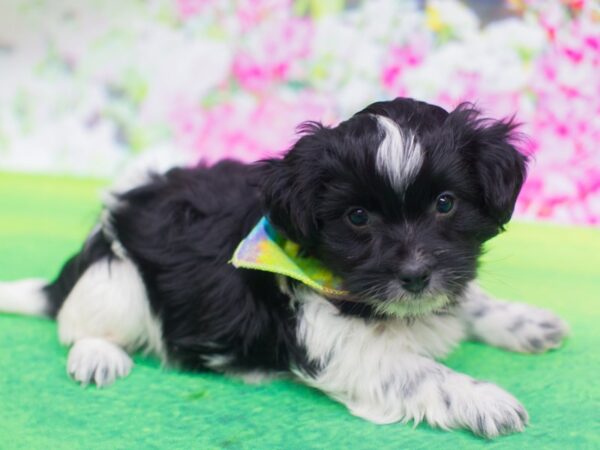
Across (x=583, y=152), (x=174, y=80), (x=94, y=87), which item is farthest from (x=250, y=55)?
(x=583, y=152)

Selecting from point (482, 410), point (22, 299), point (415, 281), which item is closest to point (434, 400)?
point (482, 410)

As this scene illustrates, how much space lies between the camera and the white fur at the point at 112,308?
3.16 meters

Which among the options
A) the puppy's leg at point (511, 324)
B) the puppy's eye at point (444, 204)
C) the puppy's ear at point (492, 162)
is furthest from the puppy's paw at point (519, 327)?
the puppy's eye at point (444, 204)

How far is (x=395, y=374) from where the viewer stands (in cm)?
273

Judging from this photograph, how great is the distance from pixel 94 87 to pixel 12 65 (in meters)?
0.72

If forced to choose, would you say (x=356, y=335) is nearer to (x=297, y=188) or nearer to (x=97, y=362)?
(x=297, y=188)

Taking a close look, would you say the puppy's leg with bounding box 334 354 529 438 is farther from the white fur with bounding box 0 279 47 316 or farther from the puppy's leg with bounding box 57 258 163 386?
the white fur with bounding box 0 279 47 316

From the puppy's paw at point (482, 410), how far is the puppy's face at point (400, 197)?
0.31m

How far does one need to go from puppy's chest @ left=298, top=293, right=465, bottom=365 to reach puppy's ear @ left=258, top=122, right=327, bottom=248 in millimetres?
262

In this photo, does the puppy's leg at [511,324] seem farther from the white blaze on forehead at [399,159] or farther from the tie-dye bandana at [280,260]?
the white blaze on forehead at [399,159]

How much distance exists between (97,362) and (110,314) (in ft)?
0.71

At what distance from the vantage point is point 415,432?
8.61 feet

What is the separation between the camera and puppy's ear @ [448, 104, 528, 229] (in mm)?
2602

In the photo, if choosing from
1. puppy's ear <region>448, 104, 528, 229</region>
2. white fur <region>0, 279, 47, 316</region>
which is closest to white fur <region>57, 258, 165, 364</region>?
white fur <region>0, 279, 47, 316</region>
